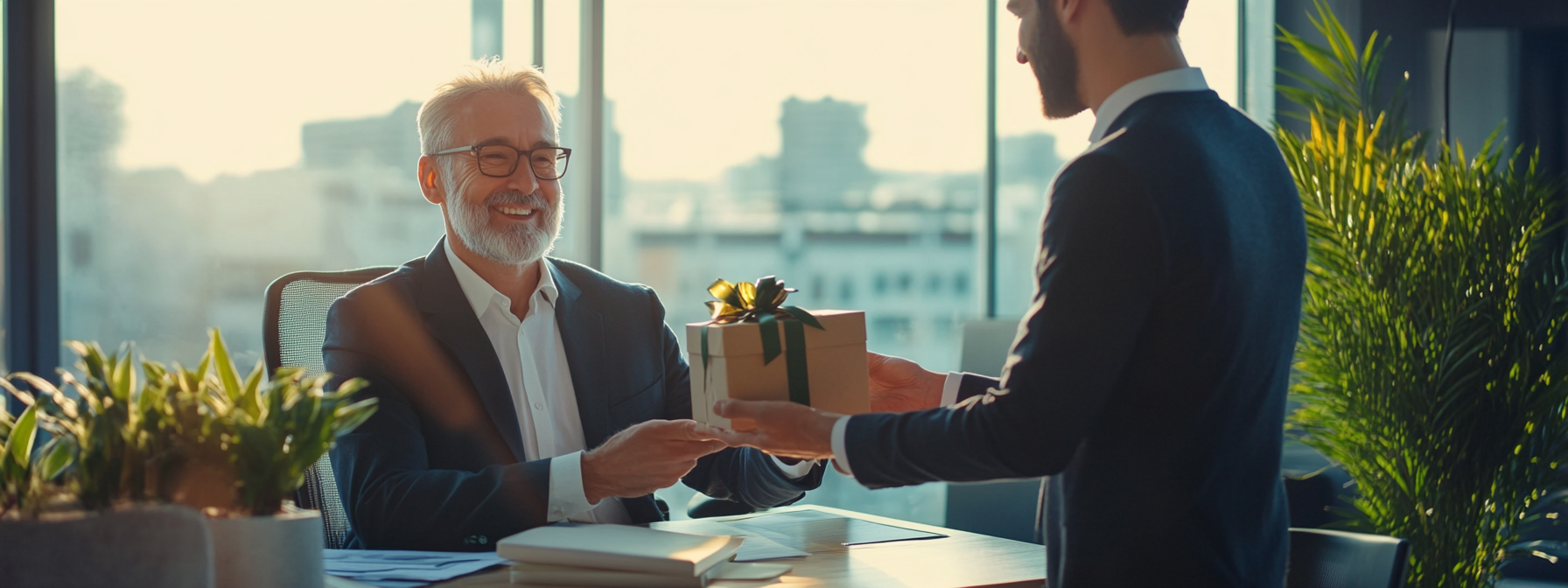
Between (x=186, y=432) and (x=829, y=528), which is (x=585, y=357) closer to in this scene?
(x=829, y=528)

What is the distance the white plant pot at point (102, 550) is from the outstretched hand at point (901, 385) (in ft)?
3.95

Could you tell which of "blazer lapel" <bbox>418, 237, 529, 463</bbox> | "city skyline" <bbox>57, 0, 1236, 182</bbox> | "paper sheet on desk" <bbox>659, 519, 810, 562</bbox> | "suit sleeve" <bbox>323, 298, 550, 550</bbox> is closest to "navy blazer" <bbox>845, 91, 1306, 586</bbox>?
"paper sheet on desk" <bbox>659, 519, 810, 562</bbox>

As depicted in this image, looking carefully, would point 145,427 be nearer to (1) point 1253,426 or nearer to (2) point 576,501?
(2) point 576,501

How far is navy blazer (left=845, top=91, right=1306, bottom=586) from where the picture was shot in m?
1.17

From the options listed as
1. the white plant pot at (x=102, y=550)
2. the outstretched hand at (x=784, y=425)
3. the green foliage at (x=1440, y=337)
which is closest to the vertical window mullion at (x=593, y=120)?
the green foliage at (x=1440, y=337)

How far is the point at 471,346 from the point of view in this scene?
6.64 ft

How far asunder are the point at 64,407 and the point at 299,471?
0.70 ft

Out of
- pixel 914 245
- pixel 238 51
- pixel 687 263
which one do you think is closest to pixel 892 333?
pixel 914 245

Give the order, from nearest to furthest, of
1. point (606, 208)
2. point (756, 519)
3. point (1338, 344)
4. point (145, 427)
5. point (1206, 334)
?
1. point (145, 427)
2. point (1206, 334)
3. point (756, 519)
4. point (1338, 344)
5. point (606, 208)

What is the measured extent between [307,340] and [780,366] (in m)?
1.05

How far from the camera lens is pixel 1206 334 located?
3.90ft

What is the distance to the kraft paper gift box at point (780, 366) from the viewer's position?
151cm

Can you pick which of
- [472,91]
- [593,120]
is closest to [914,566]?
[472,91]

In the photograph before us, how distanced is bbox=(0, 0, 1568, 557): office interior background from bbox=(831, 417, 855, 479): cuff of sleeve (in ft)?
5.49
